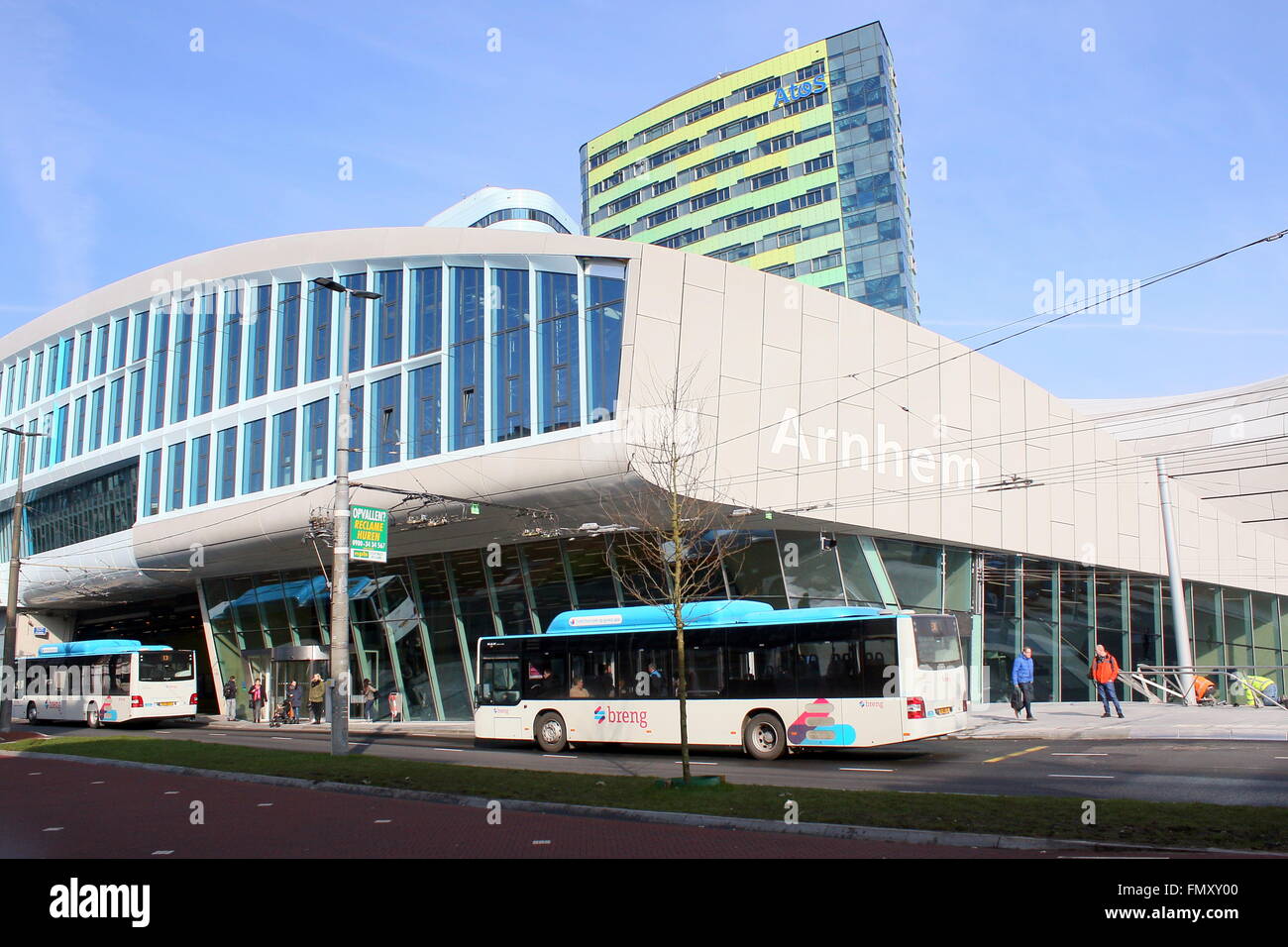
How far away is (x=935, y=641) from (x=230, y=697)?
33641 millimetres

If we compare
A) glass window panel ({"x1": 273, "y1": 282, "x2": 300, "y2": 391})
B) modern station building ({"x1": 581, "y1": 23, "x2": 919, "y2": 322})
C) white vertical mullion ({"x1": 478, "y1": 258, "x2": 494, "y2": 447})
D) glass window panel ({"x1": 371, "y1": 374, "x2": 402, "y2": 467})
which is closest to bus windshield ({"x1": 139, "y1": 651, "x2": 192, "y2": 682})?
glass window panel ({"x1": 273, "y1": 282, "x2": 300, "y2": 391})

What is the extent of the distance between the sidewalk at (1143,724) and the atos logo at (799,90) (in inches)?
2833

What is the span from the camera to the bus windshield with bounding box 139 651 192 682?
35.3 metres

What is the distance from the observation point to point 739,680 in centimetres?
2022

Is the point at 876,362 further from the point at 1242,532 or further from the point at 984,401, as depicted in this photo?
the point at 1242,532

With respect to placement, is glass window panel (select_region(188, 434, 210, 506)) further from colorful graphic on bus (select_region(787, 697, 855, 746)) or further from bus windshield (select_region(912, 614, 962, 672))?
bus windshield (select_region(912, 614, 962, 672))

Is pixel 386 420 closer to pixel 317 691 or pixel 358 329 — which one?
pixel 358 329

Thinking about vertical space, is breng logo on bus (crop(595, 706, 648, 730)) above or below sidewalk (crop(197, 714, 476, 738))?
above

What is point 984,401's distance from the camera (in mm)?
33281

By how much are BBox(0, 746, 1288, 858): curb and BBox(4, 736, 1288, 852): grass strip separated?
17 centimetres

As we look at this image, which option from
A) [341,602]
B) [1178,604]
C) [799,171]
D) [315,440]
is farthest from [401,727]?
[799,171]

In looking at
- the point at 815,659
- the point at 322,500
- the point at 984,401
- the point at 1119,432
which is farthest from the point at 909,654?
the point at 1119,432

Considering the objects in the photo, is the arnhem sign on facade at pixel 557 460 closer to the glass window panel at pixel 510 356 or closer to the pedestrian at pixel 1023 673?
the glass window panel at pixel 510 356
